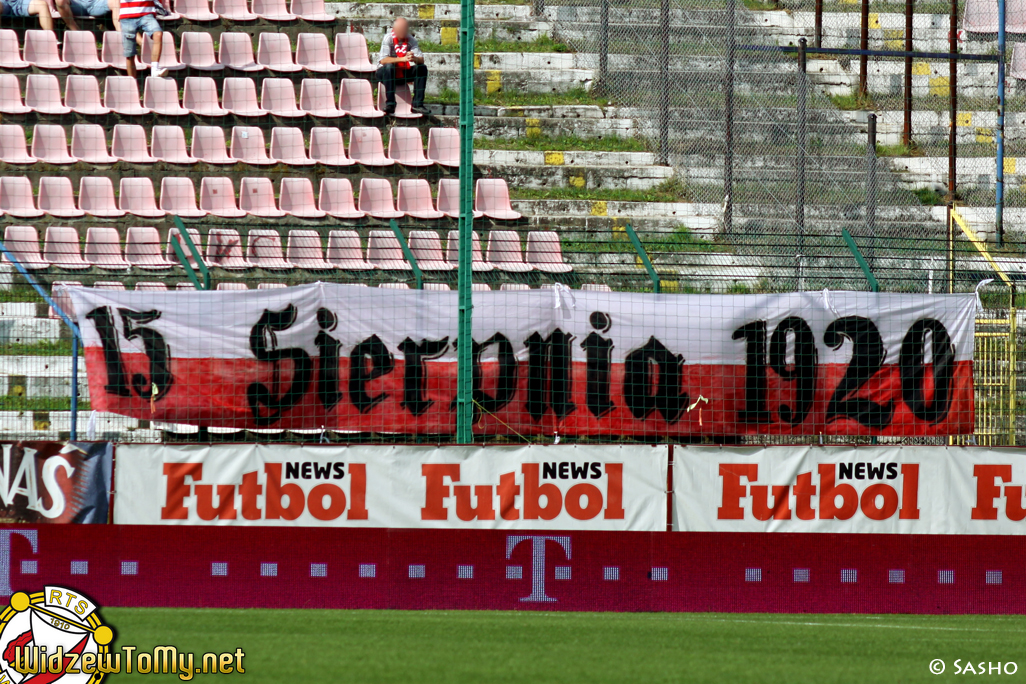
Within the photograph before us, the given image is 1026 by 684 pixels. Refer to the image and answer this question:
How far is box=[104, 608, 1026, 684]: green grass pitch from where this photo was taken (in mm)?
6211

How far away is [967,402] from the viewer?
33.7 ft

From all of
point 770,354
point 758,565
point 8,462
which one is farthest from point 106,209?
point 758,565

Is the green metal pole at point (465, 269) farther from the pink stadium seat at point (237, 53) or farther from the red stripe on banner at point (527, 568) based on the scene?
the pink stadium seat at point (237, 53)

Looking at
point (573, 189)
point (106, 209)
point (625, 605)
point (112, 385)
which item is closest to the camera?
point (625, 605)

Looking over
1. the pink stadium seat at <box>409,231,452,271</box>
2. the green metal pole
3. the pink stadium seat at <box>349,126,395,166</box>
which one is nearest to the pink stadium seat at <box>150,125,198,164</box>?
the pink stadium seat at <box>349,126,395,166</box>

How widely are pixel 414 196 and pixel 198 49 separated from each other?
153 inches

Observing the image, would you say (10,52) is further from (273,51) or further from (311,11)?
(311,11)

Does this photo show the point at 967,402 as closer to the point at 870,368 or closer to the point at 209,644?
the point at 870,368

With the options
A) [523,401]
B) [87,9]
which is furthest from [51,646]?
[87,9]

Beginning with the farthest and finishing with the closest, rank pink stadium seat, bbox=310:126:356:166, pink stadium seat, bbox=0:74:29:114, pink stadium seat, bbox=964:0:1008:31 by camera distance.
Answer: pink stadium seat, bbox=964:0:1008:31
pink stadium seat, bbox=0:74:29:114
pink stadium seat, bbox=310:126:356:166

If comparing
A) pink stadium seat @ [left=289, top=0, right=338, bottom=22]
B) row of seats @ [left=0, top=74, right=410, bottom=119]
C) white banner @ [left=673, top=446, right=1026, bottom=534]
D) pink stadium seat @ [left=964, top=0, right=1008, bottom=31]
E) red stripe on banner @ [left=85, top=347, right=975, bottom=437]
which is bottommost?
white banner @ [left=673, top=446, right=1026, bottom=534]

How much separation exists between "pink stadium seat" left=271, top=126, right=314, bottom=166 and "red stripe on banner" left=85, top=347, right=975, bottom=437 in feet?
17.4

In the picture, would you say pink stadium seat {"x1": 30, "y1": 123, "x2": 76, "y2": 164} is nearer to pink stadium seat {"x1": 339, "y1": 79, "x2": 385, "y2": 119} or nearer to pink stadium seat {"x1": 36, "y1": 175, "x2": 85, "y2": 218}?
pink stadium seat {"x1": 36, "y1": 175, "x2": 85, "y2": 218}

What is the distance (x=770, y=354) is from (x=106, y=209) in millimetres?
8032
